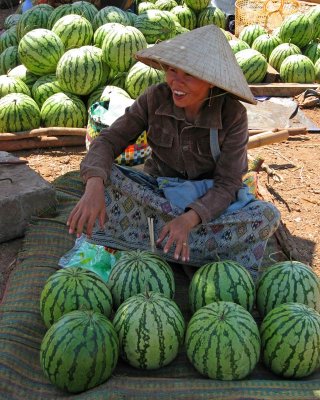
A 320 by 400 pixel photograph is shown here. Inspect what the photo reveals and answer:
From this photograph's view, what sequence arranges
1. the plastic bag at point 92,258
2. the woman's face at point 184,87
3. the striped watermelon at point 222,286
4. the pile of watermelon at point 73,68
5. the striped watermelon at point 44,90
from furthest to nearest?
the striped watermelon at point 44,90, the pile of watermelon at point 73,68, the plastic bag at point 92,258, the woman's face at point 184,87, the striped watermelon at point 222,286

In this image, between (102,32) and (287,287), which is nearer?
(287,287)

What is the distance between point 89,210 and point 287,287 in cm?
117

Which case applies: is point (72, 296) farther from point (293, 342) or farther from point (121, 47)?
point (121, 47)

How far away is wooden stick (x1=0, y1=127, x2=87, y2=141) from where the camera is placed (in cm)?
539

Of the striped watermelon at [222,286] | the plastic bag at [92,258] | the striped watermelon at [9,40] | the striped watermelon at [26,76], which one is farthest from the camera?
the striped watermelon at [9,40]

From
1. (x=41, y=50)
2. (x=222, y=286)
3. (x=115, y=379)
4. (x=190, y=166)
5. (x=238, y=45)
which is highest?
(x=41, y=50)

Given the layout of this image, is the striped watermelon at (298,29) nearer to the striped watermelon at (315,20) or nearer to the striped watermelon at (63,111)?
the striped watermelon at (315,20)

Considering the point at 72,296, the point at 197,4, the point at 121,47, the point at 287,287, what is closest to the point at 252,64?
the point at 197,4

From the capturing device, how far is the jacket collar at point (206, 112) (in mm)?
3271

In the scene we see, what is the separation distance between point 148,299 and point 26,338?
71cm

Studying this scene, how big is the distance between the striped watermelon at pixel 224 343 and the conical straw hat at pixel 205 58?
126cm

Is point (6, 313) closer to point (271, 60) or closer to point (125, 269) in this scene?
point (125, 269)

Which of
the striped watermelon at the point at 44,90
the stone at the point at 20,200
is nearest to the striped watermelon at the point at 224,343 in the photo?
the stone at the point at 20,200

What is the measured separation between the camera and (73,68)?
5.63 metres
